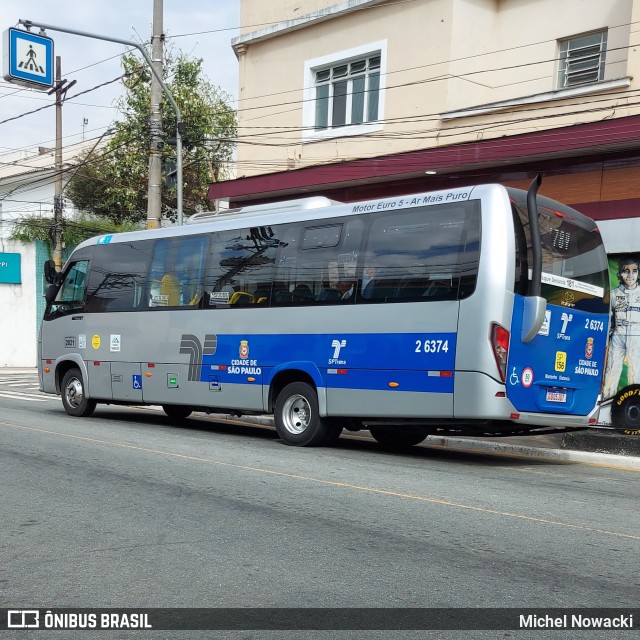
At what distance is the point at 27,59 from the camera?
17141mm

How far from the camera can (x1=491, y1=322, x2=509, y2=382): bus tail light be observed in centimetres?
1014

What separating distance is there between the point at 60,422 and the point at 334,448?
5.06m

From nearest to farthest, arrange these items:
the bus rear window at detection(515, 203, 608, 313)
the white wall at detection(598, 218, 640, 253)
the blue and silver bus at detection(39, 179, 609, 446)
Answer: the blue and silver bus at detection(39, 179, 609, 446) → the bus rear window at detection(515, 203, 608, 313) → the white wall at detection(598, 218, 640, 253)

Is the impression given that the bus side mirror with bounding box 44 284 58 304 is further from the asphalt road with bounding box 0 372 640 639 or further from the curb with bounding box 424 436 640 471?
the curb with bounding box 424 436 640 471

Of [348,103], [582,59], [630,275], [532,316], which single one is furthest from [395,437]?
[348,103]

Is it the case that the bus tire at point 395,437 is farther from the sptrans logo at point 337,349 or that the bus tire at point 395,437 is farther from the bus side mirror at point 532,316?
the bus side mirror at point 532,316

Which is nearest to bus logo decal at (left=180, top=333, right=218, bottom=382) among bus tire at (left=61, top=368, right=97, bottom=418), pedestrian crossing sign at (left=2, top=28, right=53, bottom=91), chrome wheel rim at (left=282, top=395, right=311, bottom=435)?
chrome wheel rim at (left=282, top=395, right=311, bottom=435)

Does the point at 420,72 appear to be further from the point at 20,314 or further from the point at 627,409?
the point at 20,314

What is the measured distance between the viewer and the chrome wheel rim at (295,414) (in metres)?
12.5

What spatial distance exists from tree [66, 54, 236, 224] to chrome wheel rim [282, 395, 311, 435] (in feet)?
73.4

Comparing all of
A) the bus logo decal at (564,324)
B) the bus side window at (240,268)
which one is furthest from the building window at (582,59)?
the bus side window at (240,268)

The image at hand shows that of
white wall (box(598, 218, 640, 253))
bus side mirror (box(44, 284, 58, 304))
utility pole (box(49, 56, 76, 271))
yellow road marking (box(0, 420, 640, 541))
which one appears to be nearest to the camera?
yellow road marking (box(0, 420, 640, 541))

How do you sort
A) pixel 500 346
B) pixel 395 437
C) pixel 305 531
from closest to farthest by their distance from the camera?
pixel 305 531, pixel 500 346, pixel 395 437

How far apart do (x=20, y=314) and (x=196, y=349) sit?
84.6 ft
